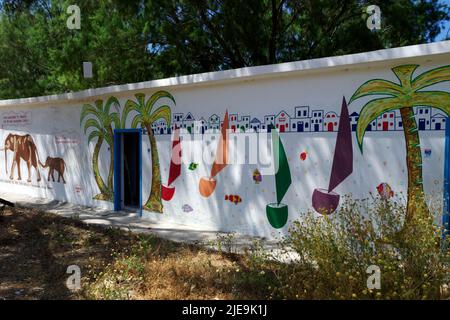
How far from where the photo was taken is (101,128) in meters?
9.80

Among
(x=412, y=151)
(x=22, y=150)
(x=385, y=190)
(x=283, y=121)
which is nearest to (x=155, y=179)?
(x=283, y=121)

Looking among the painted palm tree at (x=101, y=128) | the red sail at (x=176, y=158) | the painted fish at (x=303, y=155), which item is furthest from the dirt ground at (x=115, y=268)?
the painted palm tree at (x=101, y=128)

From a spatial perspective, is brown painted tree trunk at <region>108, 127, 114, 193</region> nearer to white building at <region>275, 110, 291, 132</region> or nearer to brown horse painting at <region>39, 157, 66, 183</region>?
brown horse painting at <region>39, 157, 66, 183</region>

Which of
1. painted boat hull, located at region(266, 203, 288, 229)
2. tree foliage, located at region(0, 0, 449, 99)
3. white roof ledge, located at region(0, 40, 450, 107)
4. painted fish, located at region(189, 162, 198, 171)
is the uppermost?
tree foliage, located at region(0, 0, 449, 99)

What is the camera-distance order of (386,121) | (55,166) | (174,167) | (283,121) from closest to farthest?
(386,121) < (283,121) < (174,167) < (55,166)

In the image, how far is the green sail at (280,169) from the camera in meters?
6.65

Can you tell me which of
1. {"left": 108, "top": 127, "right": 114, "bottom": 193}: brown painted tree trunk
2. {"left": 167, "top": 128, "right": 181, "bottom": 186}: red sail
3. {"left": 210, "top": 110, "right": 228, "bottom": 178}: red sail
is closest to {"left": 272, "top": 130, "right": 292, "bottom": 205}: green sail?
{"left": 210, "top": 110, "right": 228, "bottom": 178}: red sail

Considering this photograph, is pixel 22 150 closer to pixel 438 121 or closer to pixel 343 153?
pixel 343 153

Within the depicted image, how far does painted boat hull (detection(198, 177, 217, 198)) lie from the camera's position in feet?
25.1

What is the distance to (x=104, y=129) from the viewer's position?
9727 mm

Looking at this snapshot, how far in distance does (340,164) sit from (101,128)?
6155 mm

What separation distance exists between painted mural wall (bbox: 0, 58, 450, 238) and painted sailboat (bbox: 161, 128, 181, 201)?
2 centimetres

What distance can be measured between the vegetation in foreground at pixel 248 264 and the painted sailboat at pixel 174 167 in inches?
58.8
